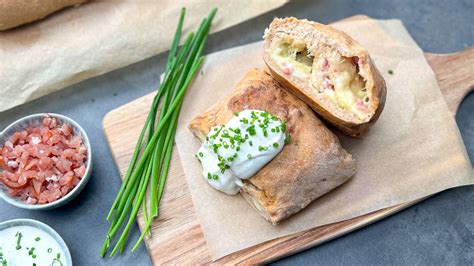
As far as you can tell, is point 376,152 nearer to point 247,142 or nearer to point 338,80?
point 338,80

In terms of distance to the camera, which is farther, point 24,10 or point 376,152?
point 24,10

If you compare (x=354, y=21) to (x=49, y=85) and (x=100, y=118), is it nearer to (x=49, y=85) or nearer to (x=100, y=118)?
(x=100, y=118)

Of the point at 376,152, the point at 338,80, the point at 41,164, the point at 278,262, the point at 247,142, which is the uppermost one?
the point at 338,80

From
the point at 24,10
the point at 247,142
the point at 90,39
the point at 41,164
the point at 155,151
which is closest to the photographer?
the point at 247,142

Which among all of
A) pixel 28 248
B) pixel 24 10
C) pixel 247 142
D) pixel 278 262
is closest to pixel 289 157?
pixel 247 142

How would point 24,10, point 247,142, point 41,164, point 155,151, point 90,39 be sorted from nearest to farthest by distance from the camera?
1. point 247,142
2. point 41,164
3. point 155,151
4. point 24,10
5. point 90,39

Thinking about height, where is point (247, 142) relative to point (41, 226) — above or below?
above

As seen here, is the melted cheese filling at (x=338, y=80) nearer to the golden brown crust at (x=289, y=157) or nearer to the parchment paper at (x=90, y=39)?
the golden brown crust at (x=289, y=157)
